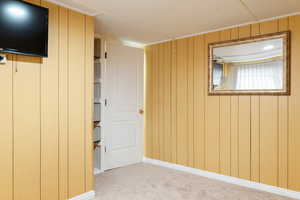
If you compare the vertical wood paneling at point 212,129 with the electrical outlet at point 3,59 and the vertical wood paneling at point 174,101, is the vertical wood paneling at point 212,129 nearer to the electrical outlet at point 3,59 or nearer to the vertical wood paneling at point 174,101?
the vertical wood paneling at point 174,101

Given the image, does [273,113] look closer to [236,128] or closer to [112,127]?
[236,128]

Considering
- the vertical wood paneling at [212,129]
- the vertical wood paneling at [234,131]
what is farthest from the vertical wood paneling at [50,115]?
the vertical wood paneling at [234,131]

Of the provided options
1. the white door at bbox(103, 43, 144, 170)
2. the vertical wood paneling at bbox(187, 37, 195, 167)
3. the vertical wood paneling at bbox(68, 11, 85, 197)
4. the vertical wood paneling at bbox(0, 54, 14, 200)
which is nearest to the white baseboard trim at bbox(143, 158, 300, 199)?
the vertical wood paneling at bbox(187, 37, 195, 167)

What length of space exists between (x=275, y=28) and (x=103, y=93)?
2730 mm

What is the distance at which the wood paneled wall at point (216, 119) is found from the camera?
2850mm

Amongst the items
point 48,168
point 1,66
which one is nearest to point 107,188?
point 48,168

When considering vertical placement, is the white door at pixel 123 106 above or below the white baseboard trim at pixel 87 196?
above

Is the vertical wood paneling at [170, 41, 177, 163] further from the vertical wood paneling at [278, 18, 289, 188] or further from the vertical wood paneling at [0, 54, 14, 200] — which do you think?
the vertical wood paneling at [0, 54, 14, 200]

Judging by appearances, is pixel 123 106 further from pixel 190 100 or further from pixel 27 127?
pixel 27 127

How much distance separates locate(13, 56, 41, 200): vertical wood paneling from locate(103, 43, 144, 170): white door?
1.59 m

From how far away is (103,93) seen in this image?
151 inches

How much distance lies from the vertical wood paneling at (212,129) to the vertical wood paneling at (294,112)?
3.15 ft

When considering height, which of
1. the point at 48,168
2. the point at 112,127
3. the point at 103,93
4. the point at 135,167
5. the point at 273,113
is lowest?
the point at 135,167

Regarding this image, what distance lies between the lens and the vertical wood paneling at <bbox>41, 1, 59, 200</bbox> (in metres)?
2.37
